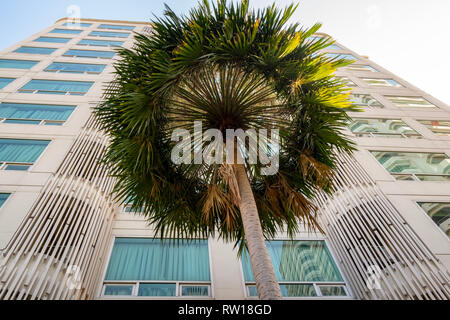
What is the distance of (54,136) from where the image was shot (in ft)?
31.2

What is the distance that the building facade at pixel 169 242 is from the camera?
6375mm

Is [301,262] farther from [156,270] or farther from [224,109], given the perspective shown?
[224,109]

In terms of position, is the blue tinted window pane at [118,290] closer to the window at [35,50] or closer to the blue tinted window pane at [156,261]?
the blue tinted window pane at [156,261]

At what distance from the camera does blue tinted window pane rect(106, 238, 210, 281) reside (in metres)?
7.08

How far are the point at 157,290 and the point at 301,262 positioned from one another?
4215 millimetres

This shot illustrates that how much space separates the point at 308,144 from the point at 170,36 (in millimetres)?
3377

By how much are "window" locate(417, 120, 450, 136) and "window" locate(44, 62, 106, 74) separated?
17100mm

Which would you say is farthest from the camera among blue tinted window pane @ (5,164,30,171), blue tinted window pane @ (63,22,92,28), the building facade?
blue tinted window pane @ (63,22,92,28)

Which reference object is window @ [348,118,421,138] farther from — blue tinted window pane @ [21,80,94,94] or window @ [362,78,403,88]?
blue tinted window pane @ [21,80,94,94]

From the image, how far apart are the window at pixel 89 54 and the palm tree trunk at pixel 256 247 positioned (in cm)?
1584

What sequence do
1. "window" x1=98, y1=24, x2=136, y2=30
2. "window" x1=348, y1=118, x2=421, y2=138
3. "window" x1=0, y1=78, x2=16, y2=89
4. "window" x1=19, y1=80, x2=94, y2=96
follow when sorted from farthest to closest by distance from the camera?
"window" x1=98, y1=24, x2=136, y2=30
"window" x1=19, y1=80, x2=94, y2=96
"window" x1=0, y1=78, x2=16, y2=89
"window" x1=348, y1=118, x2=421, y2=138

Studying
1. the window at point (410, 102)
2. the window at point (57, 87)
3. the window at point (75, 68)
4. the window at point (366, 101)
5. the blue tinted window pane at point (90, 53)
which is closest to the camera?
the window at point (57, 87)

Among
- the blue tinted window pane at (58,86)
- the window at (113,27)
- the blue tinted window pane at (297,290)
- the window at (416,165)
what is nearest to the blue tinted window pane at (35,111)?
the blue tinted window pane at (58,86)

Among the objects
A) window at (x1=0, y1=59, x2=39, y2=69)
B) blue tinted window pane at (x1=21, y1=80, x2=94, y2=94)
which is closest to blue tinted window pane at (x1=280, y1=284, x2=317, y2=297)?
blue tinted window pane at (x1=21, y1=80, x2=94, y2=94)
